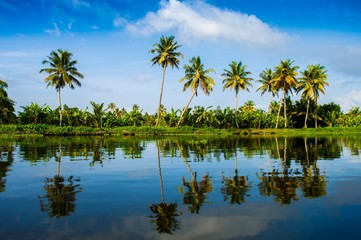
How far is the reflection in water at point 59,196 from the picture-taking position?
6.22m

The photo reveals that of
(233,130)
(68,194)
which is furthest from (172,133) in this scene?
(68,194)

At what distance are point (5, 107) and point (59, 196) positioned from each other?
50.4 metres

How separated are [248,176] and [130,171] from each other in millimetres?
4168

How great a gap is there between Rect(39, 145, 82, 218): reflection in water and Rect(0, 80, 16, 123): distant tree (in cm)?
4515

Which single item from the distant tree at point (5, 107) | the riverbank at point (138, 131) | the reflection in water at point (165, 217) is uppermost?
the distant tree at point (5, 107)

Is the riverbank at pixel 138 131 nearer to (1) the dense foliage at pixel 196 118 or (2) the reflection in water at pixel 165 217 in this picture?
(1) the dense foliage at pixel 196 118

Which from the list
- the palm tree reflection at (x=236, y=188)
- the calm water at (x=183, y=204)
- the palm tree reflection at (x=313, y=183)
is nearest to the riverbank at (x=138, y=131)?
the calm water at (x=183, y=204)

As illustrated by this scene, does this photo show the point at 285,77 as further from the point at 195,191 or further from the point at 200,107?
the point at 195,191

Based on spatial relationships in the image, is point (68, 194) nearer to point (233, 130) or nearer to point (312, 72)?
point (233, 130)

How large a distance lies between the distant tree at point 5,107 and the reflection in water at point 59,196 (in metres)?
45.1

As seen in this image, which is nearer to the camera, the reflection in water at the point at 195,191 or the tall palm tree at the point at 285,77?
the reflection in water at the point at 195,191

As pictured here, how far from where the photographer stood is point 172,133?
52.9m

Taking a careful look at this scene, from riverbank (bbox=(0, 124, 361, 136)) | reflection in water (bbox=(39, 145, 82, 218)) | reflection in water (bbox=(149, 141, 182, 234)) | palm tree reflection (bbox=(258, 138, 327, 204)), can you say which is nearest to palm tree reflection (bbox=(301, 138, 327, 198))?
palm tree reflection (bbox=(258, 138, 327, 204))

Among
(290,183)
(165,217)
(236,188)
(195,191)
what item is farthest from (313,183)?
(165,217)
